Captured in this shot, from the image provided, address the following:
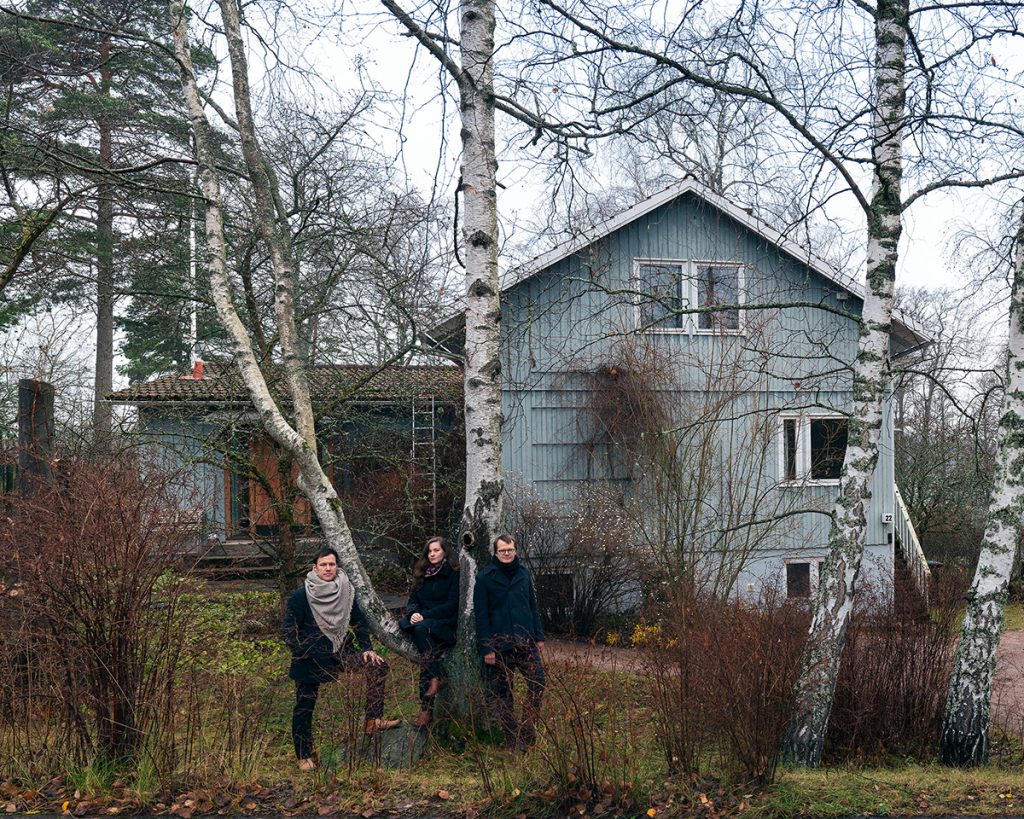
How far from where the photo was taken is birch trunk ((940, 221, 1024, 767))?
6906mm

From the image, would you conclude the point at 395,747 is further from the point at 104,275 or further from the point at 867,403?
the point at 104,275

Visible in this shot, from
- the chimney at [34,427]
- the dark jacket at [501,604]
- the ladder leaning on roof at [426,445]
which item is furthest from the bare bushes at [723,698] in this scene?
the ladder leaning on roof at [426,445]

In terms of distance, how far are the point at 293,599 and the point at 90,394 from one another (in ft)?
56.4

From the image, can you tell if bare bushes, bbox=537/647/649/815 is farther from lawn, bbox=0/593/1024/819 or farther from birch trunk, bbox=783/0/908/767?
A: birch trunk, bbox=783/0/908/767

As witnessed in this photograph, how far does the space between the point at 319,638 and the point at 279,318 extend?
342 cm

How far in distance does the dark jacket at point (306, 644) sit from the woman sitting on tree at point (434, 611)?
616 mm

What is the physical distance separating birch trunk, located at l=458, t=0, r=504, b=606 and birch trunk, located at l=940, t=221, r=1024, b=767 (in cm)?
363

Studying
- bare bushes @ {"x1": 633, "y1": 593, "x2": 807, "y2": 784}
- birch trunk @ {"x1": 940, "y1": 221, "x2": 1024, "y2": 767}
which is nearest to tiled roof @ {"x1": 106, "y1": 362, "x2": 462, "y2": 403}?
bare bushes @ {"x1": 633, "y1": 593, "x2": 807, "y2": 784}

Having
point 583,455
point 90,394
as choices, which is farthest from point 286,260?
point 90,394

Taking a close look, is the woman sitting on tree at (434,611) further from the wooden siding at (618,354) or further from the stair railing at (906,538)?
the stair railing at (906,538)

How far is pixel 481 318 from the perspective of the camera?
714 centimetres

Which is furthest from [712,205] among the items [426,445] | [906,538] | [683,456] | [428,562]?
[428,562]

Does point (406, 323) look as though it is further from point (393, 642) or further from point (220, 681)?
point (220, 681)

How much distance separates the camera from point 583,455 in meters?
15.6
